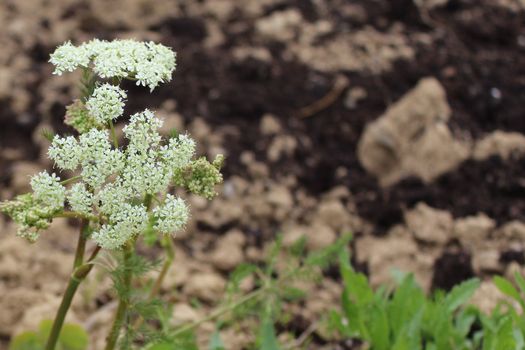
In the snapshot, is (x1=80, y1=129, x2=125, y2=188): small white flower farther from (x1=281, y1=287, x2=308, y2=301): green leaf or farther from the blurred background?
the blurred background

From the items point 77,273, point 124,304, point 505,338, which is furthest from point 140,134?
point 505,338

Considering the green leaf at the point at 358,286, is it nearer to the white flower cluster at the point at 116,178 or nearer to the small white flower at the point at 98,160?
the white flower cluster at the point at 116,178

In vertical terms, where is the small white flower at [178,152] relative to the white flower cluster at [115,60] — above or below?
below

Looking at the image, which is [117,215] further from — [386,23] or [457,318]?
[386,23]

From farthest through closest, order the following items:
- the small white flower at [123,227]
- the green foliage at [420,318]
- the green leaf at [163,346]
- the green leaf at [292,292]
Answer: the green leaf at [292,292] < the green foliage at [420,318] < the green leaf at [163,346] < the small white flower at [123,227]

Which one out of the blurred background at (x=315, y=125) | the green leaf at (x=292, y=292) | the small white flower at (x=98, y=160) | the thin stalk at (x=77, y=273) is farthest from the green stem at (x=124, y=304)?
the blurred background at (x=315, y=125)

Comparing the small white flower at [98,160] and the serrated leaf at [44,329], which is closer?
the small white flower at [98,160]

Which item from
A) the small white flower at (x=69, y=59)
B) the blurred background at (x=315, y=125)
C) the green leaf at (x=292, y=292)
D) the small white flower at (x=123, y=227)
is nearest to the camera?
the small white flower at (x=123, y=227)
